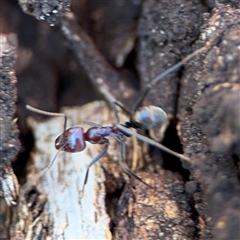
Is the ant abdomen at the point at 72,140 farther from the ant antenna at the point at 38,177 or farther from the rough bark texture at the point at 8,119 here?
the rough bark texture at the point at 8,119

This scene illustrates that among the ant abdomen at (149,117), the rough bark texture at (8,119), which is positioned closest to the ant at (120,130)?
the ant abdomen at (149,117)

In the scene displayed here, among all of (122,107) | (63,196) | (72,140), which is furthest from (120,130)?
(63,196)

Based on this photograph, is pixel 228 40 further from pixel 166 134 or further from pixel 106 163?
pixel 106 163

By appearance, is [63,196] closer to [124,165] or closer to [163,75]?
[124,165]

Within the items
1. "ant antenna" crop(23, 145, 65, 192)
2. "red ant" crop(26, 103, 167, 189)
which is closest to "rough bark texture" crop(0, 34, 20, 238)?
"ant antenna" crop(23, 145, 65, 192)

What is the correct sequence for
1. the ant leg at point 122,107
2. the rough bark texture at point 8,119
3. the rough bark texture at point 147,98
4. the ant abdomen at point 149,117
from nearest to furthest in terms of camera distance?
the rough bark texture at point 147,98 → the rough bark texture at point 8,119 → the ant abdomen at point 149,117 → the ant leg at point 122,107
